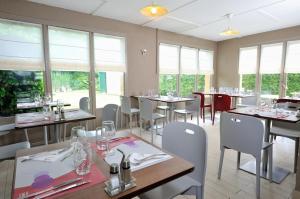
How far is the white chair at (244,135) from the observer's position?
186cm

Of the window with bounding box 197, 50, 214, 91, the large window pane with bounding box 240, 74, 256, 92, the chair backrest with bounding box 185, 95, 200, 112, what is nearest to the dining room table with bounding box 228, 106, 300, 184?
the chair backrest with bounding box 185, 95, 200, 112

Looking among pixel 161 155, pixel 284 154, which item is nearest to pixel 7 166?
pixel 161 155

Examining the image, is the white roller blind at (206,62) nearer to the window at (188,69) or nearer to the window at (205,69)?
the window at (205,69)

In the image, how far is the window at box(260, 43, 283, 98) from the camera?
17.6ft

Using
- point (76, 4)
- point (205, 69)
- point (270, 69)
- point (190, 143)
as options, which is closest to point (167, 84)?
point (205, 69)

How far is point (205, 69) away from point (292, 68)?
2.47m

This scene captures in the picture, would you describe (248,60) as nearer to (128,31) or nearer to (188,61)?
(188,61)

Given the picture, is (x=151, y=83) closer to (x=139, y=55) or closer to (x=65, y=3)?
(x=139, y=55)

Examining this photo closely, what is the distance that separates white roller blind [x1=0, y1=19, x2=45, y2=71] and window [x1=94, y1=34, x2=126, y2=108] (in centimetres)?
116

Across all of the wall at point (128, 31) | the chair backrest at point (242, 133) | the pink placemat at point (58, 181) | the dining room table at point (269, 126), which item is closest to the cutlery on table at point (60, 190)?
the pink placemat at point (58, 181)

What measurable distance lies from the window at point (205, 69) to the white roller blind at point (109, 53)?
3.04m

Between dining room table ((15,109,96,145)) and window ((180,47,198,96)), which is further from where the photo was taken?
window ((180,47,198,96))

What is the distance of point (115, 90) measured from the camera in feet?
16.0

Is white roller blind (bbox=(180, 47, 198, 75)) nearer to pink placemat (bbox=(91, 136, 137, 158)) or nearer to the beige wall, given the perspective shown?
the beige wall
